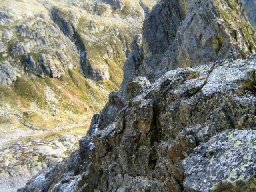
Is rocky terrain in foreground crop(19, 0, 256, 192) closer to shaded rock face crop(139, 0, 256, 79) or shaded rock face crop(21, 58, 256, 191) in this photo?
shaded rock face crop(21, 58, 256, 191)

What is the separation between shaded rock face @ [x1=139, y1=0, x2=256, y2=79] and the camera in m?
66.4

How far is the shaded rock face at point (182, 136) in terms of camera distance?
71.1ft

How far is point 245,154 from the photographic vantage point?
66.5 feet

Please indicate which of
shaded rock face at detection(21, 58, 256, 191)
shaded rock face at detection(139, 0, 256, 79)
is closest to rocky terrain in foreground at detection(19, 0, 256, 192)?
shaded rock face at detection(21, 58, 256, 191)

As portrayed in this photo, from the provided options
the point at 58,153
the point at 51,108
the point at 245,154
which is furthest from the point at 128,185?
the point at 51,108

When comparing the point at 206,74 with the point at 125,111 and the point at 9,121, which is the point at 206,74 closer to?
the point at 125,111

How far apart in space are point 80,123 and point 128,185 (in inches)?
6027

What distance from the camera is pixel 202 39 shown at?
230ft

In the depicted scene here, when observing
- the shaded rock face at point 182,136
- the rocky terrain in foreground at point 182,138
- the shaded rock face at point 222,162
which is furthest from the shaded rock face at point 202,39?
the shaded rock face at point 222,162

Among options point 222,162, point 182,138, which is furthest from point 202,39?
point 222,162

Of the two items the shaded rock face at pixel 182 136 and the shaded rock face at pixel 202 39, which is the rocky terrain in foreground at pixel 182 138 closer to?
the shaded rock face at pixel 182 136

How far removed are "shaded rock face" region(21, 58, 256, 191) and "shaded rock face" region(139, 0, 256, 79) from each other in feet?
96.9

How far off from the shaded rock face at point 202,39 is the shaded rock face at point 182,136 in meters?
29.5

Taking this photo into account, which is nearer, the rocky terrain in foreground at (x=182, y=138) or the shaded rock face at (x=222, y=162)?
the shaded rock face at (x=222, y=162)
